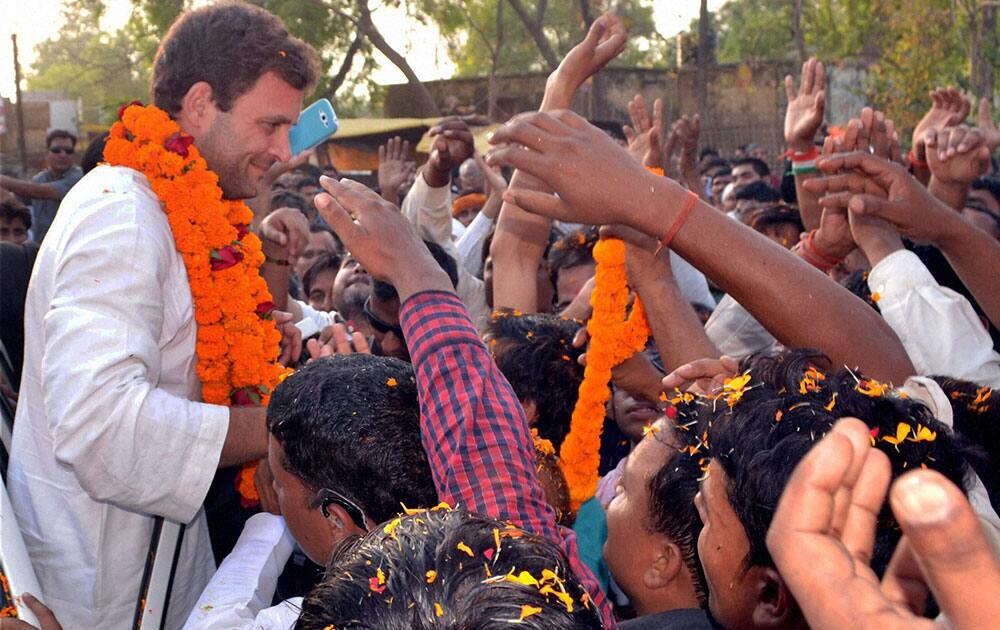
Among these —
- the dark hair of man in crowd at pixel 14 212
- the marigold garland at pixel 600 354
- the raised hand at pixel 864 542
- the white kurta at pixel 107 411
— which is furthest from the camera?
the dark hair of man in crowd at pixel 14 212

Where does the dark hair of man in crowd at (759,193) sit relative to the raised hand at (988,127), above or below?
below

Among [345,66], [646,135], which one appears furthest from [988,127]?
[345,66]

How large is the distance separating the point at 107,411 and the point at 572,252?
8.82 ft

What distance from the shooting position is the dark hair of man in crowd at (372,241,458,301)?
383cm

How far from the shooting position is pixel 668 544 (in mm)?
2031

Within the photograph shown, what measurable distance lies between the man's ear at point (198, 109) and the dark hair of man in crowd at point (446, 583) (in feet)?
5.94

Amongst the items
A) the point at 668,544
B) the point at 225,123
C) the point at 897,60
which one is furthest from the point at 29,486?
the point at 897,60

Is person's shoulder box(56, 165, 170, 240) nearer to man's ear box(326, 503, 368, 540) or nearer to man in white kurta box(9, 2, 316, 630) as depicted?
man in white kurta box(9, 2, 316, 630)

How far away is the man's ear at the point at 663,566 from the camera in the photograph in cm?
202

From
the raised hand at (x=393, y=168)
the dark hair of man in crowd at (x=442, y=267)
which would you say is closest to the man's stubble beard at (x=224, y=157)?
the dark hair of man in crowd at (x=442, y=267)

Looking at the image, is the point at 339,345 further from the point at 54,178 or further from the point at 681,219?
the point at 54,178

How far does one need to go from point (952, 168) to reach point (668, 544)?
2.42 metres

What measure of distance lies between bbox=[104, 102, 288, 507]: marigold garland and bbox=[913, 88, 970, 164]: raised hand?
299cm

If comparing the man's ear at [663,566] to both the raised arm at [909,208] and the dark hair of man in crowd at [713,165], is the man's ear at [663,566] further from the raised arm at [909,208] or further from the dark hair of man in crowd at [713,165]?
the dark hair of man in crowd at [713,165]
